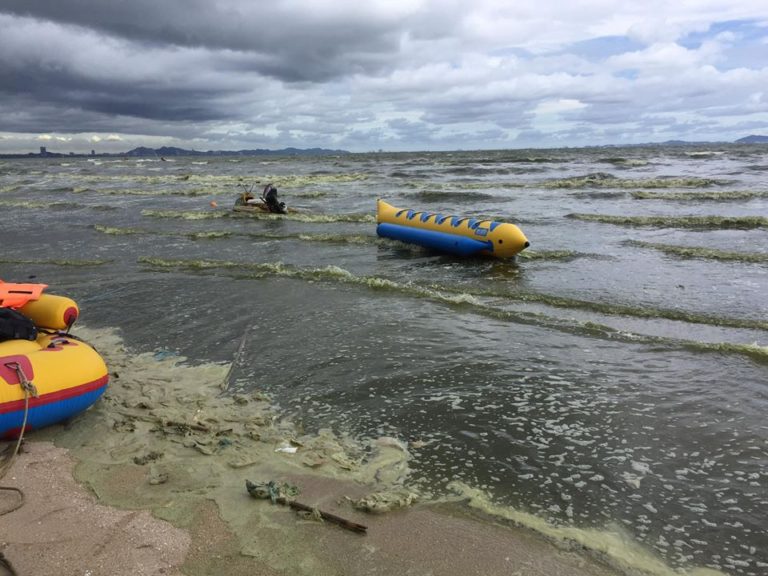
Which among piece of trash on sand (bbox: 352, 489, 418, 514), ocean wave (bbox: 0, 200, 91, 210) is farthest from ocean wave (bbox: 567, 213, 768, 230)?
ocean wave (bbox: 0, 200, 91, 210)

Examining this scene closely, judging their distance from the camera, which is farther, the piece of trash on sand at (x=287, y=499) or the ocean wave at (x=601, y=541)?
the piece of trash on sand at (x=287, y=499)

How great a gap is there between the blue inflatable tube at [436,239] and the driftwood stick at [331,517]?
30.6 ft

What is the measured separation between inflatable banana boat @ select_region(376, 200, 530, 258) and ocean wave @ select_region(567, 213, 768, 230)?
6.21m

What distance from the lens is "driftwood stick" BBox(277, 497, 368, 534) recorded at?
139 inches

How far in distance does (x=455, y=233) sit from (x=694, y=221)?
8.71m

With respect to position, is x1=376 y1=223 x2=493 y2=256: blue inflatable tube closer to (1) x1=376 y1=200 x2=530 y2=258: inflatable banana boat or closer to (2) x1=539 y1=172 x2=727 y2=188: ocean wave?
(1) x1=376 y1=200 x2=530 y2=258: inflatable banana boat

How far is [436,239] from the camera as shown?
1323 centimetres

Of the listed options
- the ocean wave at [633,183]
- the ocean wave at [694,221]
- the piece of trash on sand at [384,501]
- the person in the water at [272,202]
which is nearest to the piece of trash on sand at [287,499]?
the piece of trash on sand at [384,501]

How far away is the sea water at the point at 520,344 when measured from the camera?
4.09 m

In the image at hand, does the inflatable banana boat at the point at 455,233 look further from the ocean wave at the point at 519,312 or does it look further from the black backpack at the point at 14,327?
the black backpack at the point at 14,327

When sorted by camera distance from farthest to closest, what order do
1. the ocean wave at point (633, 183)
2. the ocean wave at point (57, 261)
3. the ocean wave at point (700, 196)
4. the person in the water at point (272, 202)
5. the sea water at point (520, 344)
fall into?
the ocean wave at point (633, 183)
the ocean wave at point (700, 196)
the person in the water at point (272, 202)
the ocean wave at point (57, 261)
the sea water at point (520, 344)

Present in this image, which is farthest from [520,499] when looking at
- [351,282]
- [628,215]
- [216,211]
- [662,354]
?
[216,211]

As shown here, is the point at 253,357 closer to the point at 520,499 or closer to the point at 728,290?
the point at 520,499

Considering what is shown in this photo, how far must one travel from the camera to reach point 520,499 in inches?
155
